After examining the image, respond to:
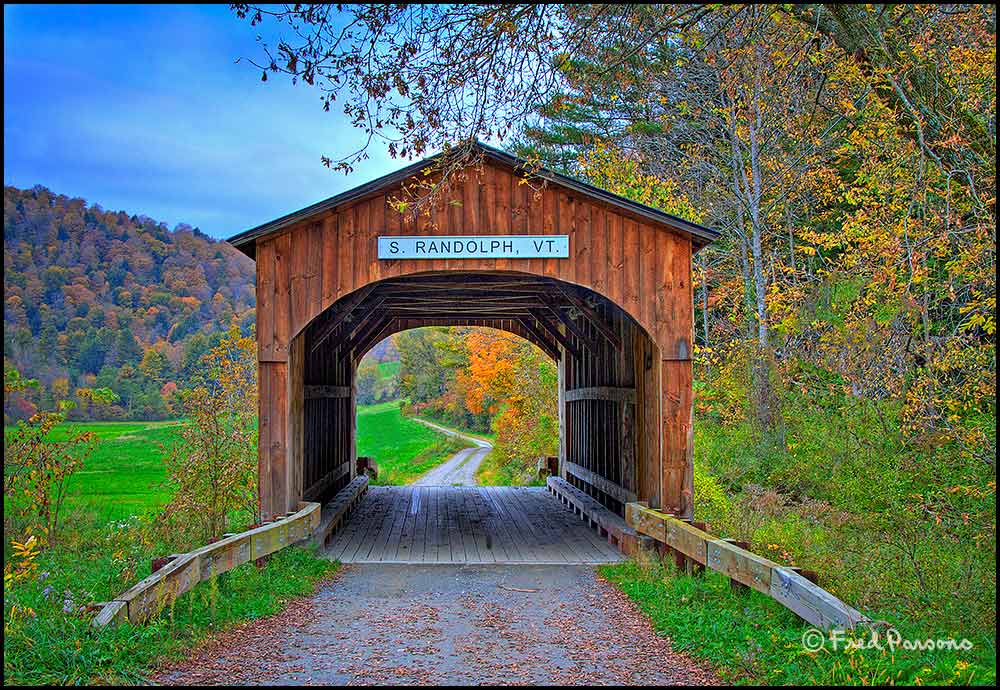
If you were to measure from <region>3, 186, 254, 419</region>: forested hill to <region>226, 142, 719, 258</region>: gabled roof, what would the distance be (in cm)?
182

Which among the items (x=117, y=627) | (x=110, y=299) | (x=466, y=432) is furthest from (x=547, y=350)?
(x=466, y=432)

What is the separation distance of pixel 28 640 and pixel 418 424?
43.8 m

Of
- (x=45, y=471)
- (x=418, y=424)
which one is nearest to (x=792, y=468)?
(x=45, y=471)

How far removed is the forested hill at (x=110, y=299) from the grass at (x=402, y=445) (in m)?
7.84

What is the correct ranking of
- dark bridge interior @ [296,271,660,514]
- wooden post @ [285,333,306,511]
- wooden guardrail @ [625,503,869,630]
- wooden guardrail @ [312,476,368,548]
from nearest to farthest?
wooden guardrail @ [625,503,869,630]
wooden post @ [285,333,306,511]
wooden guardrail @ [312,476,368,548]
dark bridge interior @ [296,271,660,514]

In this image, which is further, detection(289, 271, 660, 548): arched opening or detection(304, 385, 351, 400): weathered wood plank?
detection(304, 385, 351, 400): weathered wood plank

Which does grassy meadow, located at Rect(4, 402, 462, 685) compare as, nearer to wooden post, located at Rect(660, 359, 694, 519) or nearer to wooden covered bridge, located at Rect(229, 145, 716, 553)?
wooden covered bridge, located at Rect(229, 145, 716, 553)

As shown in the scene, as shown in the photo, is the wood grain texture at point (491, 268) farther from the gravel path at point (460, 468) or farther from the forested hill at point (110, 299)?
the gravel path at point (460, 468)

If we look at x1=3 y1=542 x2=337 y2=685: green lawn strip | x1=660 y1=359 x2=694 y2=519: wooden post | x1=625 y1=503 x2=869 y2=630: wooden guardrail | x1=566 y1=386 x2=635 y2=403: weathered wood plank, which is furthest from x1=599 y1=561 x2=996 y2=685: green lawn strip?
x1=566 y1=386 x2=635 y2=403: weathered wood plank

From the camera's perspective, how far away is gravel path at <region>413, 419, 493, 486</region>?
24028mm

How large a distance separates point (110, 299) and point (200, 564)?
41.1ft

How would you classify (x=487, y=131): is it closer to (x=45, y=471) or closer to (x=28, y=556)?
(x=28, y=556)

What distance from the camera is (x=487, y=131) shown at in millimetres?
5992

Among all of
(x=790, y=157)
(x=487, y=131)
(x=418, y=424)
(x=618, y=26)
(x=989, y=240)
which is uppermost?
(x=790, y=157)
